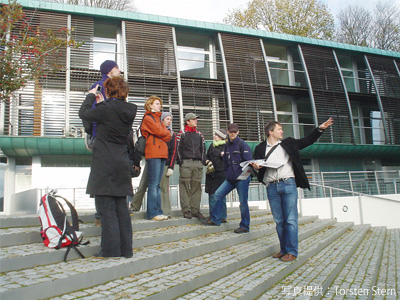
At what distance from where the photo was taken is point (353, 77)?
66.1ft

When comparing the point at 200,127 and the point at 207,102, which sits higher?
the point at 207,102

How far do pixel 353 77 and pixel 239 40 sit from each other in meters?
7.29

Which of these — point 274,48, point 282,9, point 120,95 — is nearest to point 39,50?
point 120,95

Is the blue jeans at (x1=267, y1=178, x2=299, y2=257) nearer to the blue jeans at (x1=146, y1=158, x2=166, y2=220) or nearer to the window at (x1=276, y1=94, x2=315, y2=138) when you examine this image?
the blue jeans at (x1=146, y1=158, x2=166, y2=220)

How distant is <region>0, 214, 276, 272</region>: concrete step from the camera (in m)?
3.37

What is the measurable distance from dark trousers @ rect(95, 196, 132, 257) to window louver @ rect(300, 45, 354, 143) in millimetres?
15441

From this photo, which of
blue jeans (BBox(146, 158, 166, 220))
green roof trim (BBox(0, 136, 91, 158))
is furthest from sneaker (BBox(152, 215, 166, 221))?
green roof trim (BBox(0, 136, 91, 158))

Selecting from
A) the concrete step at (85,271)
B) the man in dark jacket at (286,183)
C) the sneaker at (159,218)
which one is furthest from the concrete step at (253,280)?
the sneaker at (159,218)

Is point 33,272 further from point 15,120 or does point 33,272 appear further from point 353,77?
point 353,77

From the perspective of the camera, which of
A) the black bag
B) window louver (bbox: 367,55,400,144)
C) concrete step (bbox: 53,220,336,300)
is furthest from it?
window louver (bbox: 367,55,400,144)

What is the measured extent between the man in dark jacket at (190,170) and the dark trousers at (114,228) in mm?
2862

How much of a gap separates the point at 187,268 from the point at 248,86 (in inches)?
521

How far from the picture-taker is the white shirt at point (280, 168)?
4969mm

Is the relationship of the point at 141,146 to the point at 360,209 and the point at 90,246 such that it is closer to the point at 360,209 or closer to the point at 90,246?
the point at 90,246
